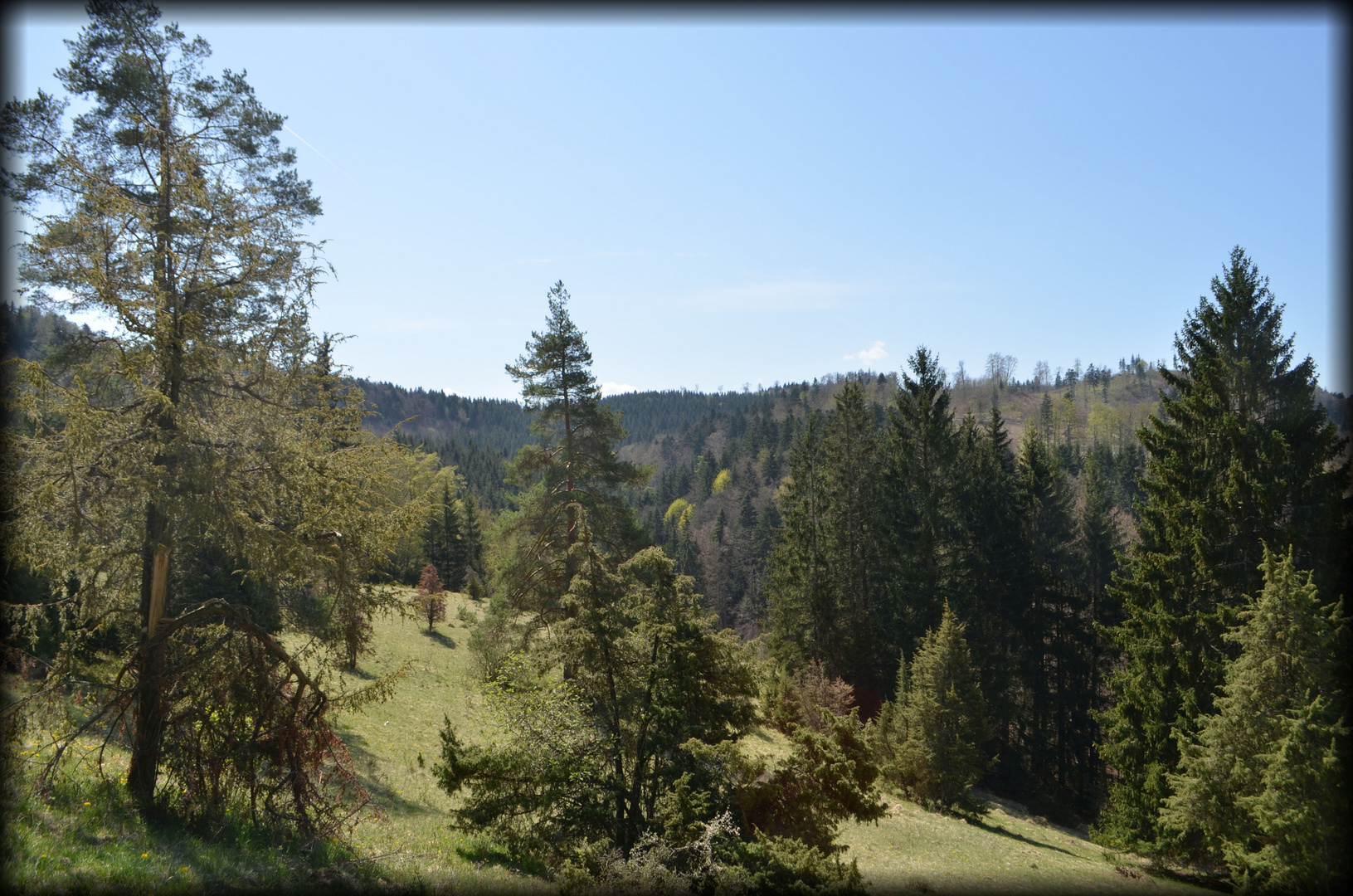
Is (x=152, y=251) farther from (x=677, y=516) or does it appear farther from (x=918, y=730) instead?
(x=677, y=516)

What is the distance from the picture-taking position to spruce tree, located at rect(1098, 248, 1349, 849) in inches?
666

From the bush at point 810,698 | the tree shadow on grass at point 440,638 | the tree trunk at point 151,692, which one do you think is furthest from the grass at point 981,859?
the tree shadow on grass at point 440,638

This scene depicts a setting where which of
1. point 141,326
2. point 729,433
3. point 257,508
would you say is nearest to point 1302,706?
point 257,508

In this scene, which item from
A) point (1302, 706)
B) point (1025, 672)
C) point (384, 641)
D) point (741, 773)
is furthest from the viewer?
point (1025, 672)

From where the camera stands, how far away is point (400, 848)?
9875mm

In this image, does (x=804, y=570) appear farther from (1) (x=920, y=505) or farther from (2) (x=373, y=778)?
(2) (x=373, y=778)

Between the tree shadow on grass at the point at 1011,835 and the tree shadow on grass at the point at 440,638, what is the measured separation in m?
25.3

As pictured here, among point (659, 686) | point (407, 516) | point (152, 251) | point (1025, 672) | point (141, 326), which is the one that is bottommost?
point (1025, 672)

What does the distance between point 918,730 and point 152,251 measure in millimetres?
24608

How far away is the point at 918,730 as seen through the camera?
22.8m

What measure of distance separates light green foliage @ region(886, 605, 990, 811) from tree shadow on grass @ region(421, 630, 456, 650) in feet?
75.5

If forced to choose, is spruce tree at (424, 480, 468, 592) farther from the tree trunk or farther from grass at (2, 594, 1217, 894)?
the tree trunk

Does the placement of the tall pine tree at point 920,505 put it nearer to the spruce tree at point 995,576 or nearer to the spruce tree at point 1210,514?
the spruce tree at point 995,576

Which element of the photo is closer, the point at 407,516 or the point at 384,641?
the point at 407,516
